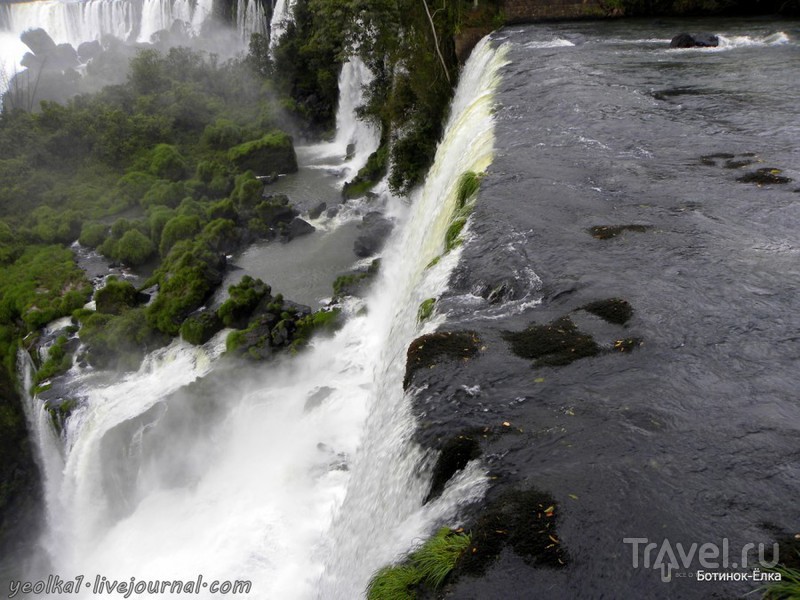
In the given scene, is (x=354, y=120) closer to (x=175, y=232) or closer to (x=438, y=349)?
(x=175, y=232)

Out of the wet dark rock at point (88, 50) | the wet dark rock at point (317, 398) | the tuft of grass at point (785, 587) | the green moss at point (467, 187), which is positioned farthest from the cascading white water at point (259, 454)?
the wet dark rock at point (88, 50)

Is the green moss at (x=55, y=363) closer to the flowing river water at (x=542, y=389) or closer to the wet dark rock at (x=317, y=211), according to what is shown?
the flowing river water at (x=542, y=389)

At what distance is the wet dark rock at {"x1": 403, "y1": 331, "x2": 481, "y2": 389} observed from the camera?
6.09 metres

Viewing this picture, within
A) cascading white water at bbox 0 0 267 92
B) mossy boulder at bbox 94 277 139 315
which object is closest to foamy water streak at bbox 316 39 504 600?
mossy boulder at bbox 94 277 139 315

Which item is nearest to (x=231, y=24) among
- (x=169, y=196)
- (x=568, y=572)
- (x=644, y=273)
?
(x=169, y=196)

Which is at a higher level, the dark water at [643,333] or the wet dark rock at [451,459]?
the dark water at [643,333]

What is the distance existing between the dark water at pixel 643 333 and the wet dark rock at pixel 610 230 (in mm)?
123

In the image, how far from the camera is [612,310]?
6.62 meters

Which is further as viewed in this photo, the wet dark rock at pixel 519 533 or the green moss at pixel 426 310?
the green moss at pixel 426 310

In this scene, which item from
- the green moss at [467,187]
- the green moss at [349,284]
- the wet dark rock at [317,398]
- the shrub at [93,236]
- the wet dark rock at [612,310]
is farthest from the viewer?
the shrub at [93,236]

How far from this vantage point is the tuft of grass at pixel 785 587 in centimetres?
351

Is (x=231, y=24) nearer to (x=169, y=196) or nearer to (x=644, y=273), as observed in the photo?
(x=169, y=196)

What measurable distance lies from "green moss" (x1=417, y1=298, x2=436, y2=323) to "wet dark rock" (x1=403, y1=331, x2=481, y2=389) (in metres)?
0.71

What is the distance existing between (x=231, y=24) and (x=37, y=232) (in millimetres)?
31837
